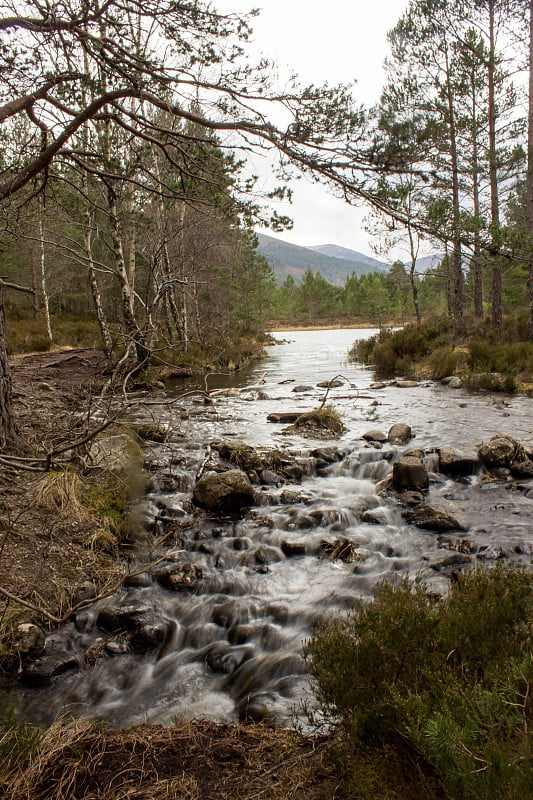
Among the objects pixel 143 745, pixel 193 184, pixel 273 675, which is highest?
pixel 193 184

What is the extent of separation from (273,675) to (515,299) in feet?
103

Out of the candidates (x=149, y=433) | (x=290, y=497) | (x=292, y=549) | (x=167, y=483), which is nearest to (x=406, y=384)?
(x=149, y=433)

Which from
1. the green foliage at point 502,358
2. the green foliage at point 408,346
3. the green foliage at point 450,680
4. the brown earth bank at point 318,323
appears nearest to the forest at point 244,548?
the green foliage at point 450,680

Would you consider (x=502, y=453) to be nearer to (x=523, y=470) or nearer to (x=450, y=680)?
(x=523, y=470)

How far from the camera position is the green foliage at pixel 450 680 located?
1502 mm

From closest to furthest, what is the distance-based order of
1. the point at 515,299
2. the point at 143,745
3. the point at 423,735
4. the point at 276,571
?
the point at 423,735 → the point at 143,745 → the point at 276,571 → the point at 515,299

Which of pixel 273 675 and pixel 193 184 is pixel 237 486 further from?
pixel 193 184

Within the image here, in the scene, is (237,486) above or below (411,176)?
below

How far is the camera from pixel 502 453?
7.39 m

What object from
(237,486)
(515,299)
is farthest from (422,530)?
(515,299)

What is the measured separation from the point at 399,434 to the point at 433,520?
3.54 meters

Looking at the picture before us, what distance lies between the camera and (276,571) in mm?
5008

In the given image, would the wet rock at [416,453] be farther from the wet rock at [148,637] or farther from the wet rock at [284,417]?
the wet rock at [148,637]

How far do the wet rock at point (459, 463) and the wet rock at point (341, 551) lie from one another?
288cm
